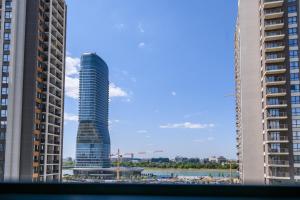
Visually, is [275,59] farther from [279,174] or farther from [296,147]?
[279,174]

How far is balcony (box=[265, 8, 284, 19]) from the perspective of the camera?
17.0m

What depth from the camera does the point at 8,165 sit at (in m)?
15.6

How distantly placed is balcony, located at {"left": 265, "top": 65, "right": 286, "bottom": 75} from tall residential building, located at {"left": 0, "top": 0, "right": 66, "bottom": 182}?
1125 centimetres

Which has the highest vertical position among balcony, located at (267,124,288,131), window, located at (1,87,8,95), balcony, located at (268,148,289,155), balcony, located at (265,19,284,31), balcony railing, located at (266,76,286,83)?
balcony, located at (265,19,284,31)

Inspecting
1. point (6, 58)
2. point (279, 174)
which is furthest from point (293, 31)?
point (6, 58)

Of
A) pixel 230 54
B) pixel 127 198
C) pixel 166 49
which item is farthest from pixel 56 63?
pixel 127 198

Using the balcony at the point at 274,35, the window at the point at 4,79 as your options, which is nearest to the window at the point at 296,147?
the balcony at the point at 274,35

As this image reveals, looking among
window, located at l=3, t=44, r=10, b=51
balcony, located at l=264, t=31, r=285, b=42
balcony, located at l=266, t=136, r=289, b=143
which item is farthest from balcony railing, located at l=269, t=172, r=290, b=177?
window, located at l=3, t=44, r=10, b=51

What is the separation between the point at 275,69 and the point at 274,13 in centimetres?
284

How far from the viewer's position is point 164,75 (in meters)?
27.5

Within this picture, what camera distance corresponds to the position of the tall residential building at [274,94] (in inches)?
640

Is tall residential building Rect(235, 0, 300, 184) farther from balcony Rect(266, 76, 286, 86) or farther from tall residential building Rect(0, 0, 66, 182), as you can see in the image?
tall residential building Rect(0, 0, 66, 182)

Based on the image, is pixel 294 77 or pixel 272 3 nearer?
pixel 294 77

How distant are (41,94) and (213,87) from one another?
14863 millimetres
